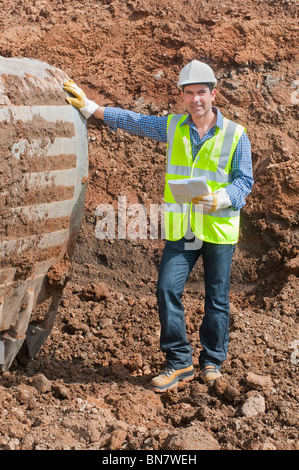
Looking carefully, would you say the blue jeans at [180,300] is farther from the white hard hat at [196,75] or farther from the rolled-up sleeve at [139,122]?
the white hard hat at [196,75]

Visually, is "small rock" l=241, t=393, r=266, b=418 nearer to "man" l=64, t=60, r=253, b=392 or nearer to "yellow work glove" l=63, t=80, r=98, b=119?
"man" l=64, t=60, r=253, b=392

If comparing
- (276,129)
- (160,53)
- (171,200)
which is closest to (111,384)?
(171,200)

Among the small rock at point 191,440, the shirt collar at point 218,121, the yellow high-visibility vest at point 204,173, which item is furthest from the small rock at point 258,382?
the shirt collar at point 218,121

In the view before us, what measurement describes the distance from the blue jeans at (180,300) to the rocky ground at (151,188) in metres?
0.24

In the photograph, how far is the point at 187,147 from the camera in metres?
4.39

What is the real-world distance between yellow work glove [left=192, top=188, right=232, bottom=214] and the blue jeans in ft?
1.12

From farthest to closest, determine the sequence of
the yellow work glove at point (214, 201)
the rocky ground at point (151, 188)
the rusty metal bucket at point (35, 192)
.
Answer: the rocky ground at point (151, 188)
the yellow work glove at point (214, 201)
the rusty metal bucket at point (35, 192)

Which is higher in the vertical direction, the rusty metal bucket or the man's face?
the man's face

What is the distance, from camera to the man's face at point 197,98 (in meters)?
4.28

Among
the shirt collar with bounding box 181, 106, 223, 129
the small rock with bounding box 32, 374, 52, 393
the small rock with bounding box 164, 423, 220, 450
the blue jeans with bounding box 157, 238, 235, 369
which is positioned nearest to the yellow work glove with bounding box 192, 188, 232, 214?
the blue jeans with bounding box 157, 238, 235, 369

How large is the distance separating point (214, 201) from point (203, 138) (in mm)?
499

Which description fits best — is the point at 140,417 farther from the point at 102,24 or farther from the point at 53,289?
the point at 102,24

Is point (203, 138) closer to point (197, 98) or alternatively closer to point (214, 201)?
point (197, 98)

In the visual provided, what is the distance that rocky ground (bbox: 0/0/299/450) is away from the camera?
4.82m
